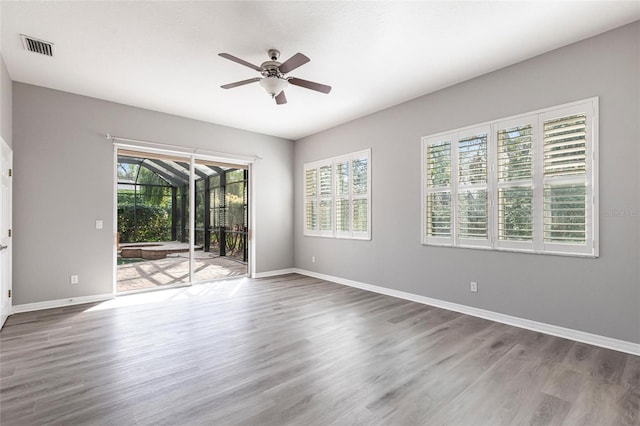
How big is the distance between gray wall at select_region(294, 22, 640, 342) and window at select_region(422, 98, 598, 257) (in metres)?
0.11

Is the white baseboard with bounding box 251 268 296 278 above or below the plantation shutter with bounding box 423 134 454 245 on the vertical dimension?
below

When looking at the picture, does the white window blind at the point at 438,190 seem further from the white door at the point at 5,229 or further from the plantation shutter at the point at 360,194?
the white door at the point at 5,229

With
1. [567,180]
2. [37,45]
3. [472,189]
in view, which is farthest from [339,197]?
[37,45]

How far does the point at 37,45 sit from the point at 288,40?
2625mm

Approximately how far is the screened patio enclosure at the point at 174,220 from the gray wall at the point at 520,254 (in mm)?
2817

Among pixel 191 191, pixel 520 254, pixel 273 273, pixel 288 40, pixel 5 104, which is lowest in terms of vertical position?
pixel 273 273

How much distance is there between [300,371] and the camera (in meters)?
2.47

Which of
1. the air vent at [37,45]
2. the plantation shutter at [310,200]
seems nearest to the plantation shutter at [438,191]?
the plantation shutter at [310,200]

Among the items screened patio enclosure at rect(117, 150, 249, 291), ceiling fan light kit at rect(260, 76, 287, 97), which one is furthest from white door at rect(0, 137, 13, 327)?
ceiling fan light kit at rect(260, 76, 287, 97)

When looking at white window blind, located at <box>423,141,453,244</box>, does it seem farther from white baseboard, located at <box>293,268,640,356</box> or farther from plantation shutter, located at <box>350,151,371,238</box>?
plantation shutter, located at <box>350,151,371,238</box>

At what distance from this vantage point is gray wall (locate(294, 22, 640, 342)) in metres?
2.84

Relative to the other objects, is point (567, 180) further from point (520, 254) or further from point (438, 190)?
point (438, 190)

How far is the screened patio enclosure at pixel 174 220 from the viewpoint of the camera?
17.4 feet

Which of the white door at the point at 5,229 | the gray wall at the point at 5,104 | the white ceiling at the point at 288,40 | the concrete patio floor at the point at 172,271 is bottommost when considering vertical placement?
the concrete patio floor at the point at 172,271
